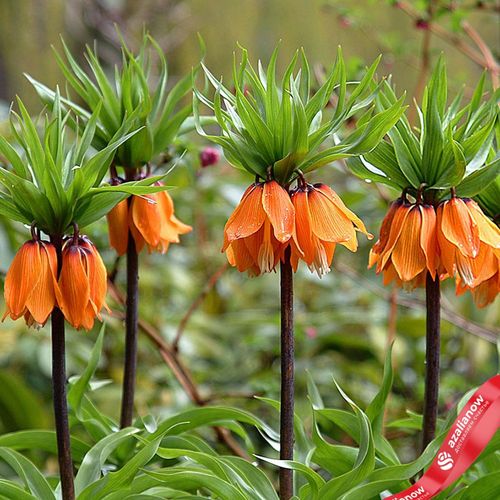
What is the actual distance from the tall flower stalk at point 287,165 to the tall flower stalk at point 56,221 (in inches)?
3.4

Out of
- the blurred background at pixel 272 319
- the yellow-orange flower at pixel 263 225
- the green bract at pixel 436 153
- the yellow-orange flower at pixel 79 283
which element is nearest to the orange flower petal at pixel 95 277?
the yellow-orange flower at pixel 79 283

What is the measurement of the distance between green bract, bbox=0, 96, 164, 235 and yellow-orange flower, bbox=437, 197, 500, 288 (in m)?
0.25

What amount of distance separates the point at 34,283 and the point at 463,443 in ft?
1.31

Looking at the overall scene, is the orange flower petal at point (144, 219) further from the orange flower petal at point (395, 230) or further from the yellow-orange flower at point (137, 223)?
the orange flower petal at point (395, 230)

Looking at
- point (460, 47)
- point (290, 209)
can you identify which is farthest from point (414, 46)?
point (290, 209)

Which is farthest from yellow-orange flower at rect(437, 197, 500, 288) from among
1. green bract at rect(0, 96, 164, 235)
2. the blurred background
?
the blurred background

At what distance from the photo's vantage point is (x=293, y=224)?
2.34 feet

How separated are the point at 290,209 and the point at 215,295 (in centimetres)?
190

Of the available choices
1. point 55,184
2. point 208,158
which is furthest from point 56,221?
point 208,158

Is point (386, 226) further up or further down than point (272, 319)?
further down

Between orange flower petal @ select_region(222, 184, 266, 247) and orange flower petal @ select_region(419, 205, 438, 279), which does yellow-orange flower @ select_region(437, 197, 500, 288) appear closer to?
orange flower petal @ select_region(419, 205, 438, 279)

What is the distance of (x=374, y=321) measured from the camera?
2.11 metres

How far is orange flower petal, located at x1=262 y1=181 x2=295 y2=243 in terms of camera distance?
70 cm

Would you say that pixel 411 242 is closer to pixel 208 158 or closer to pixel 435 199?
pixel 435 199
